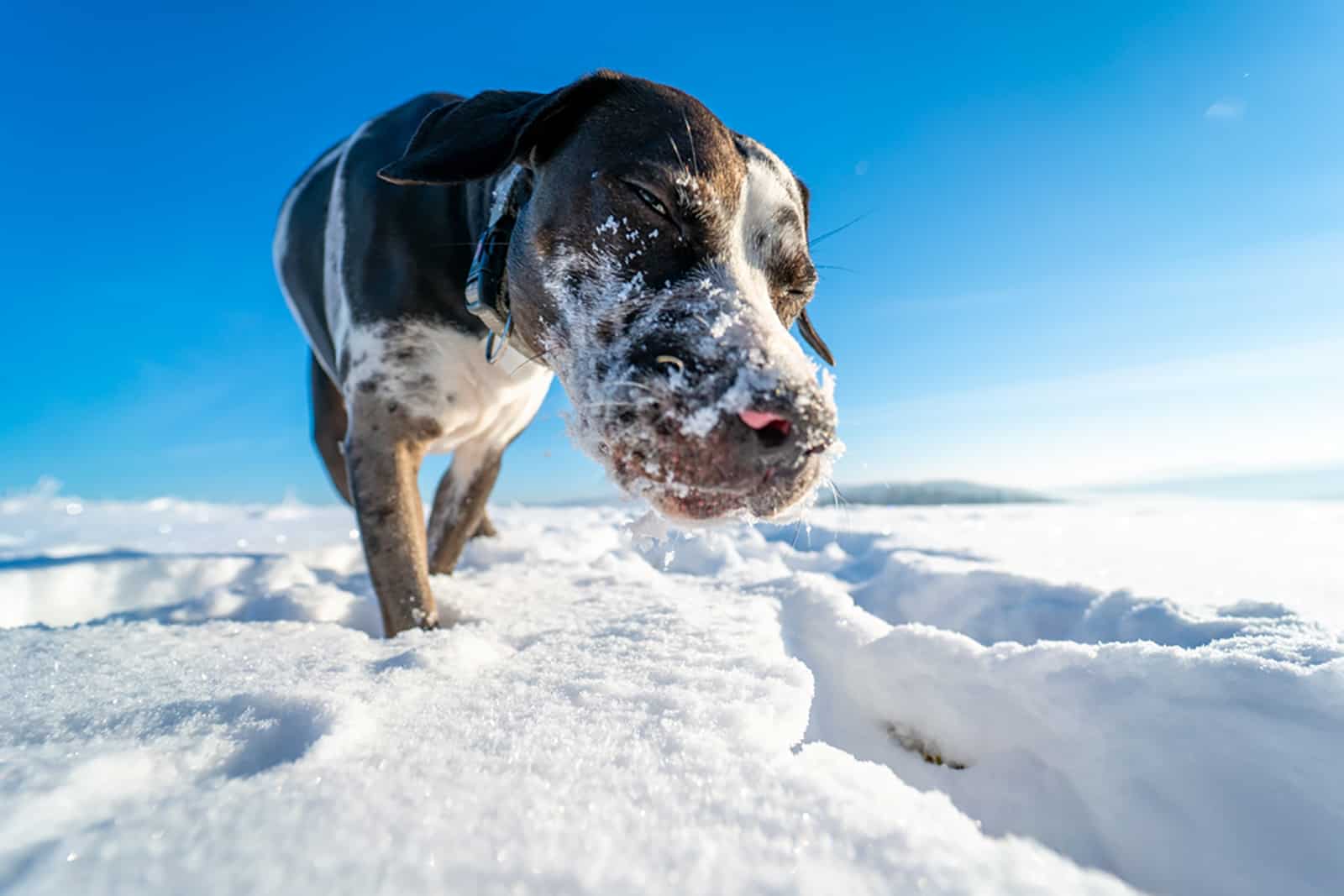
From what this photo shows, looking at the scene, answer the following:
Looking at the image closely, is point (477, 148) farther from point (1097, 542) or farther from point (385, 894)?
point (1097, 542)

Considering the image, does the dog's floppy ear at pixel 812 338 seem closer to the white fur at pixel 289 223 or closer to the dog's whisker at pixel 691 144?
the dog's whisker at pixel 691 144

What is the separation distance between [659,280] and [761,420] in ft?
1.85

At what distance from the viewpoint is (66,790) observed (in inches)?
32.1

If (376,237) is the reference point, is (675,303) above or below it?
below

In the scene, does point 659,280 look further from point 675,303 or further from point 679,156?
point 679,156

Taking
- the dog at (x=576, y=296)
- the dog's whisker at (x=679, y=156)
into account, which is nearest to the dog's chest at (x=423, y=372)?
the dog at (x=576, y=296)

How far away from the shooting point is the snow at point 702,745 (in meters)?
0.73

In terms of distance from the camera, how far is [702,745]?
100 centimetres

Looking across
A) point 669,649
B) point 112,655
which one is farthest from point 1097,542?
point 112,655

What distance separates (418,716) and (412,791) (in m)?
0.31

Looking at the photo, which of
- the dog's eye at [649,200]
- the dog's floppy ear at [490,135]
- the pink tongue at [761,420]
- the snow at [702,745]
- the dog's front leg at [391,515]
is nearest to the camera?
the snow at [702,745]

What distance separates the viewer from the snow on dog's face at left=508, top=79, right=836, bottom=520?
4.05ft

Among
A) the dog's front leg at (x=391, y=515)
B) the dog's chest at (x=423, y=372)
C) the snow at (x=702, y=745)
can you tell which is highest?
the dog's chest at (x=423, y=372)

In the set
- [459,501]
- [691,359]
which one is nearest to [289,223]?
[459,501]
